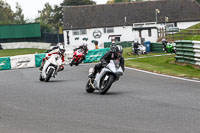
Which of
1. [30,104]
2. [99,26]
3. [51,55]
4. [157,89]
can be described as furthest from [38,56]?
[99,26]

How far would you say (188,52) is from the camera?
2186 centimetres

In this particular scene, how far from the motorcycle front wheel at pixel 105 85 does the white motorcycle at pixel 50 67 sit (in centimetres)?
536

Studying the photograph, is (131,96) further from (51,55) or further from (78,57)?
(78,57)

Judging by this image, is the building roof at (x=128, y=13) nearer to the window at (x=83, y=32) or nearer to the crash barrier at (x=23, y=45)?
the window at (x=83, y=32)

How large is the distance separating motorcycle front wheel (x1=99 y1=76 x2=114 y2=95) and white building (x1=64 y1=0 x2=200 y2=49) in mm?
66930

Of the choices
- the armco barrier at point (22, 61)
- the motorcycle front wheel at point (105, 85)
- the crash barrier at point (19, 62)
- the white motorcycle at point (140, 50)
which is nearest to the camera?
the motorcycle front wheel at point (105, 85)

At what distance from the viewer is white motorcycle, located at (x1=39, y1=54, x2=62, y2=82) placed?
17.7 meters

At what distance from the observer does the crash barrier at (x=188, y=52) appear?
2069 centimetres

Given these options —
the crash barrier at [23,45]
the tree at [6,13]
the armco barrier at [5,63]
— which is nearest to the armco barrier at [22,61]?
the armco barrier at [5,63]

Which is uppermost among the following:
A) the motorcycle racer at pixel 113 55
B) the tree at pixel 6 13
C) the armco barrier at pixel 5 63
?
the tree at pixel 6 13

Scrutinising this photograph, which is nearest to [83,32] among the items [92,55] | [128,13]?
[128,13]

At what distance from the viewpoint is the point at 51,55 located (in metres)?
18.1

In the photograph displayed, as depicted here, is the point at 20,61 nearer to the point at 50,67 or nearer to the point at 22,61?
the point at 22,61

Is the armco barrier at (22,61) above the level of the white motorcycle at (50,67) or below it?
below
